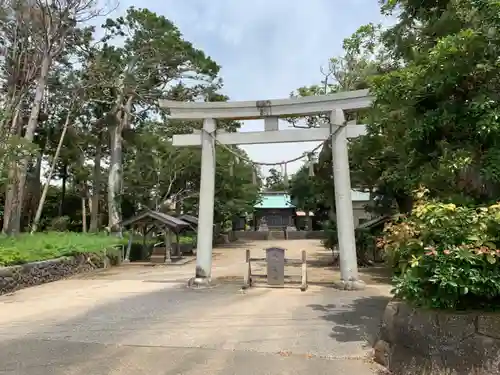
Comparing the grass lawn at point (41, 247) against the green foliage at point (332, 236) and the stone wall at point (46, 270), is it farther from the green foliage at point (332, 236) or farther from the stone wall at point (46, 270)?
the green foliage at point (332, 236)

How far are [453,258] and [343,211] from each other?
632 cm

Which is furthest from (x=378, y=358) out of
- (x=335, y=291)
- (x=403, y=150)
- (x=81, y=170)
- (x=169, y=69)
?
(x=81, y=170)

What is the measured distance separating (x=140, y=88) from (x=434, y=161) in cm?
2315

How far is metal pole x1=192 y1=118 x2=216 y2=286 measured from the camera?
10789mm

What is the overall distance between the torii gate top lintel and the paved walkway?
437 centimetres

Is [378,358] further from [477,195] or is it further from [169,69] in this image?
[169,69]

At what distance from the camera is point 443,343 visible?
13.0 feet

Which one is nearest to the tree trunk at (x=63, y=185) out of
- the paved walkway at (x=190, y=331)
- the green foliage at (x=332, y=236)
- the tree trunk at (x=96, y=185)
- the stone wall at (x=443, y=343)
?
the tree trunk at (x=96, y=185)

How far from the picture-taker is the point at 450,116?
4.78 meters

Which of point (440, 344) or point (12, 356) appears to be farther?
point (12, 356)

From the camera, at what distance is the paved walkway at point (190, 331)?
15.5 feet

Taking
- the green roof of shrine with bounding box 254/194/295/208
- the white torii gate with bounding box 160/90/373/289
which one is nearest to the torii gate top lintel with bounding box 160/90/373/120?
the white torii gate with bounding box 160/90/373/289

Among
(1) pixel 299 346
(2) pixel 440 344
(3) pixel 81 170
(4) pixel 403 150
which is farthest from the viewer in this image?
(3) pixel 81 170

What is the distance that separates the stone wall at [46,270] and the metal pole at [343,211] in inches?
326
